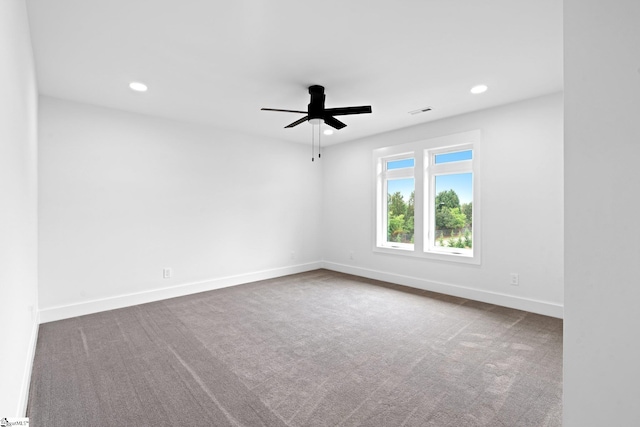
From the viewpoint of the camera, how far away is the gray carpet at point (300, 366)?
184 cm

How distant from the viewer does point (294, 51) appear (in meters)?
2.52

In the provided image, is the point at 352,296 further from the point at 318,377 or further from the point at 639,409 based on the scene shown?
the point at 639,409

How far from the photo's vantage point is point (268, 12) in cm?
205

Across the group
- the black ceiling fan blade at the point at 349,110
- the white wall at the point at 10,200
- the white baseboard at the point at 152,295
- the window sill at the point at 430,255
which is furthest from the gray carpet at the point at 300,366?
the black ceiling fan blade at the point at 349,110

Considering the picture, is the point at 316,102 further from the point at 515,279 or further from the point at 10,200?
the point at 515,279

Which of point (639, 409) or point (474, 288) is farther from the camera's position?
point (474, 288)

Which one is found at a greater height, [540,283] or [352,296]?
[540,283]

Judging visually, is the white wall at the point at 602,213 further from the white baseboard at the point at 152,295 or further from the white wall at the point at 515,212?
the white baseboard at the point at 152,295

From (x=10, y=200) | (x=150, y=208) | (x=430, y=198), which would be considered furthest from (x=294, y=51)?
(x=430, y=198)

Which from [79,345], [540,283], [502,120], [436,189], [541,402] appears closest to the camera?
[541,402]

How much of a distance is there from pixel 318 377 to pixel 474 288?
2839 mm

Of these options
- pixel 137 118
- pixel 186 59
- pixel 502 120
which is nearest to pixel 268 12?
pixel 186 59

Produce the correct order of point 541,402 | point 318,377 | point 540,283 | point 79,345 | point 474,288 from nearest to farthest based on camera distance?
point 541,402 < point 318,377 < point 79,345 < point 540,283 < point 474,288

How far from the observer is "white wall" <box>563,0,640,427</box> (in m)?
0.90
